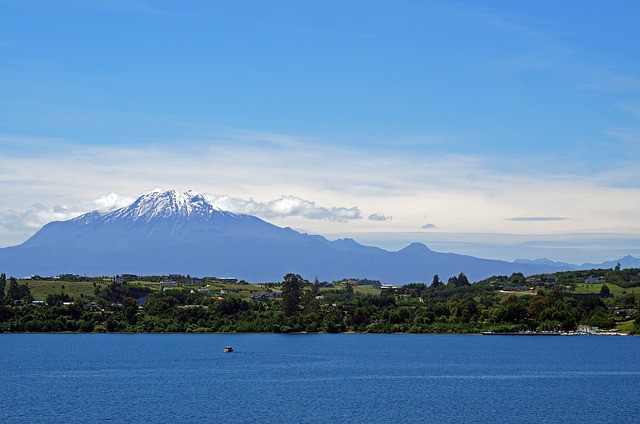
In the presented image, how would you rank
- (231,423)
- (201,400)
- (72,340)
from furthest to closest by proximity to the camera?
1. (72,340)
2. (201,400)
3. (231,423)

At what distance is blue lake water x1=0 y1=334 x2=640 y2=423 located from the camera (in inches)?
2739

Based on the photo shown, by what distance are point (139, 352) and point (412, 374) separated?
1870 inches

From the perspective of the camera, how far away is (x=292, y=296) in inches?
7160

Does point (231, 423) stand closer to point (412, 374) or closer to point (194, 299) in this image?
point (412, 374)

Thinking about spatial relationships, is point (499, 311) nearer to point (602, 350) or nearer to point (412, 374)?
point (602, 350)

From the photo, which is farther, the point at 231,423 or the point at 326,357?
the point at 326,357

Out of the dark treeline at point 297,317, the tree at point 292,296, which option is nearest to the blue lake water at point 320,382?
the dark treeline at point 297,317

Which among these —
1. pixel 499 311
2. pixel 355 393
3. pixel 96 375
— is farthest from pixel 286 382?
pixel 499 311

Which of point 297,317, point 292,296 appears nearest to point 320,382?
point 297,317

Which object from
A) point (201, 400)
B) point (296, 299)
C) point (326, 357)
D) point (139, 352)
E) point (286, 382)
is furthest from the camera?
point (296, 299)

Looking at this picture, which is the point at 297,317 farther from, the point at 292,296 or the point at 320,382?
the point at 320,382

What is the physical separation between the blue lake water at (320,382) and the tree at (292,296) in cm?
3238

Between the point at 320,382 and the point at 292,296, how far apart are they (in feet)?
300

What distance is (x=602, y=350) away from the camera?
13475 centimetres
